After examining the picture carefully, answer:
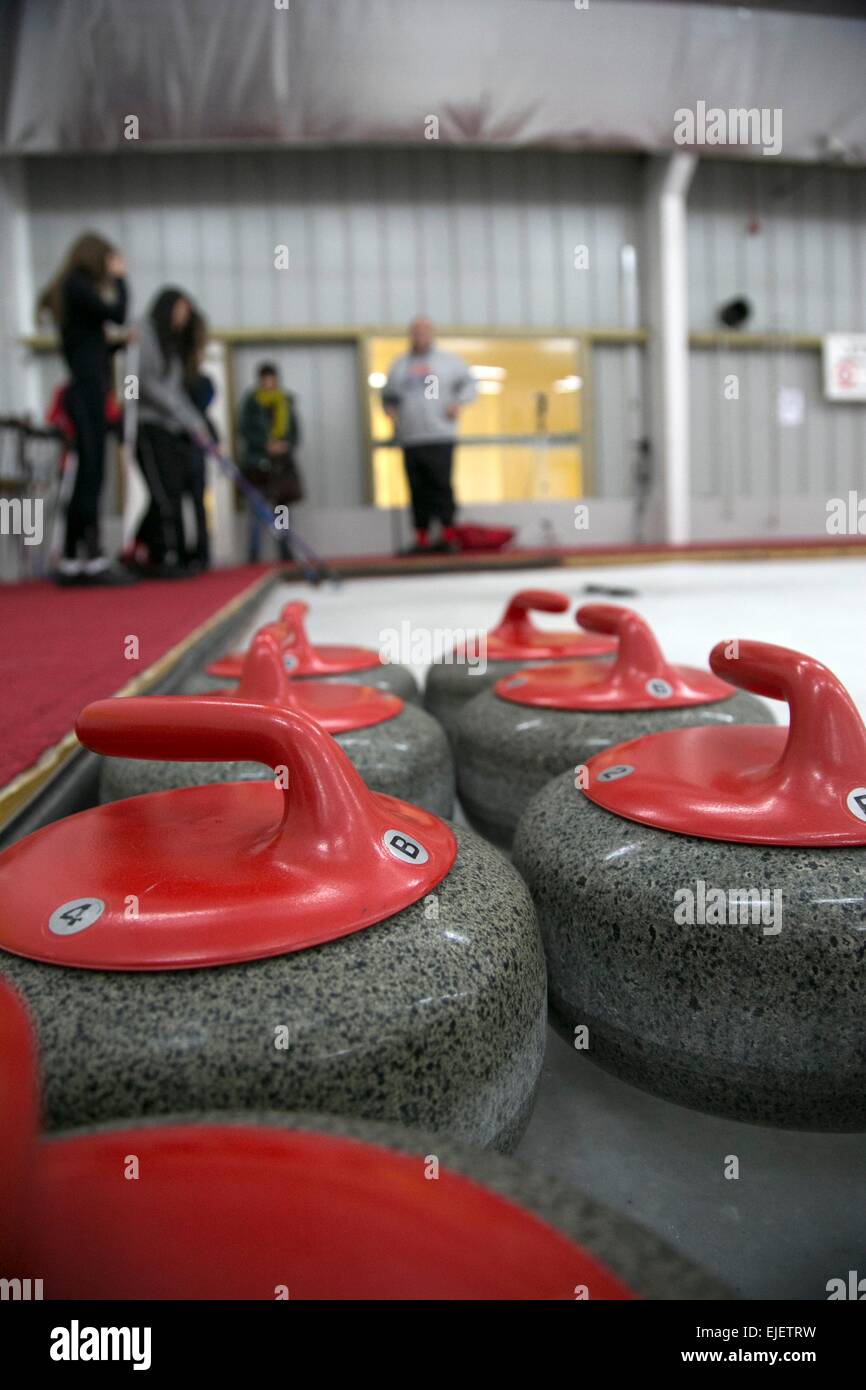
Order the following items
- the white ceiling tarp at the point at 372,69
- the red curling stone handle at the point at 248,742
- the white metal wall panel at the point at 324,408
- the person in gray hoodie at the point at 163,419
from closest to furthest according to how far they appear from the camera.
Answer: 1. the red curling stone handle at the point at 248,742
2. the person in gray hoodie at the point at 163,419
3. the white ceiling tarp at the point at 372,69
4. the white metal wall panel at the point at 324,408

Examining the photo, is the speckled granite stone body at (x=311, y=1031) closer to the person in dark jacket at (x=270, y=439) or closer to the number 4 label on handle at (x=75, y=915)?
the number 4 label on handle at (x=75, y=915)

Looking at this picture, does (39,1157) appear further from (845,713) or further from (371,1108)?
(845,713)

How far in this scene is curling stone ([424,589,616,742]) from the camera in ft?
5.16

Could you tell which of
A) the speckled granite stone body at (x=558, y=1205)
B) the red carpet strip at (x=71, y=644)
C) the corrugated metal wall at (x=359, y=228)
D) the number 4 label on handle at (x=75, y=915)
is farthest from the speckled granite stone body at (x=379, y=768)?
the corrugated metal wall at (x=359, y=228)

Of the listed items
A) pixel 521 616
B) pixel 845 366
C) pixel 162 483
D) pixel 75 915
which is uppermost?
pixel 845 366

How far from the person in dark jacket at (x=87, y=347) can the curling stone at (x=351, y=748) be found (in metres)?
3.24

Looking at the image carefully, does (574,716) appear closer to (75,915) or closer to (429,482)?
(75,915)

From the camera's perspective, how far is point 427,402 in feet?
22.7

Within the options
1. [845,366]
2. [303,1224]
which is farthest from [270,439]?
[303,1224]

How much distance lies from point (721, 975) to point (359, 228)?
29.0ft

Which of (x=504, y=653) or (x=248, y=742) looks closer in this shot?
(x=248, y=742)

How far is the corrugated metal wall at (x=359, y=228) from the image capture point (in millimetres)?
8141

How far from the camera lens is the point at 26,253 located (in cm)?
809
